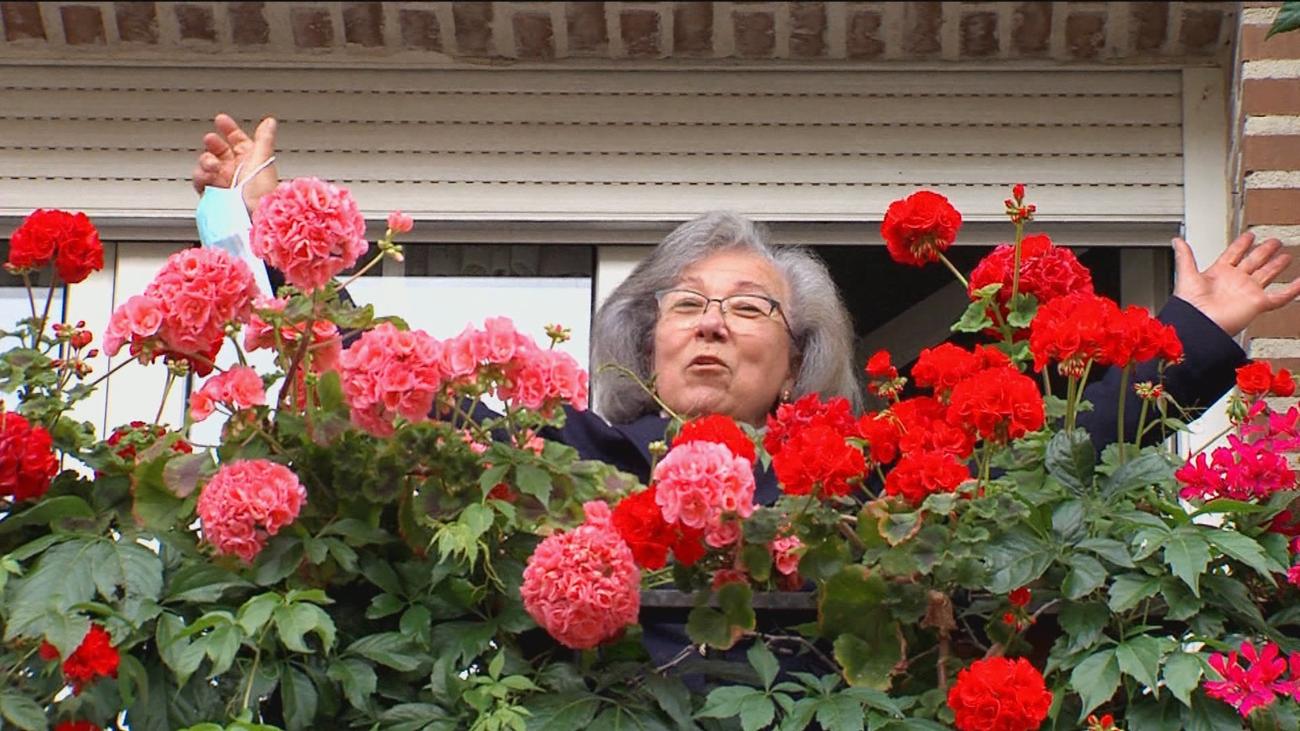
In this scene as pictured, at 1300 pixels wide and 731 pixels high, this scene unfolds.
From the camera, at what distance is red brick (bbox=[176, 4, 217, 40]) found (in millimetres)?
5719

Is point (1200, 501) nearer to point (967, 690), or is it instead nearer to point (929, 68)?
point (967, 690)

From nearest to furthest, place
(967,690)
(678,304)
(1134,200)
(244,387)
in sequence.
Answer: (967,690) → (244,387) → (678,304) → (1134,200)

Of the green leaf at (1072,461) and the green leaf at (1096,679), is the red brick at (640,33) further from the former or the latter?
the green leaf at (1096,679)

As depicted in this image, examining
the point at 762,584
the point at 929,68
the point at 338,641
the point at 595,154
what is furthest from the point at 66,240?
the point at 929,68

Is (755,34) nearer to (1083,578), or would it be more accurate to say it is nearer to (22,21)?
(22,21)

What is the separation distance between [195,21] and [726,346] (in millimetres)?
1716

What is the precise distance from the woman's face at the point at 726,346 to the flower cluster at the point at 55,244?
1.42 meters

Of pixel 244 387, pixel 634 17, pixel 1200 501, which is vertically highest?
pixel 634 17

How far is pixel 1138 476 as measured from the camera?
3.27 m

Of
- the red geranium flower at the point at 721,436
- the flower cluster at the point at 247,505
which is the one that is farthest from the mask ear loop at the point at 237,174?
the red geranium flower at the point at 721,436

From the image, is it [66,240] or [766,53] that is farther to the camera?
[766,53]

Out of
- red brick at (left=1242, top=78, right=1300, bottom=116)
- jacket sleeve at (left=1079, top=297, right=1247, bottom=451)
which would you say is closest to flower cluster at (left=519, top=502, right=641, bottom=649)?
jacket sleeve at (left=1079, top=297, right=1247, bottom=451)

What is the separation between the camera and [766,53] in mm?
5738

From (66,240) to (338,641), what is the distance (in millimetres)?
732
